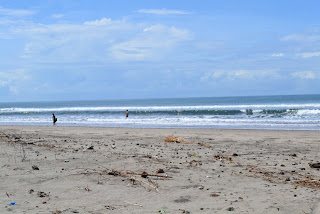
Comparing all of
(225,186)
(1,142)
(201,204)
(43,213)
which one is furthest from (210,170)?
(1,142)

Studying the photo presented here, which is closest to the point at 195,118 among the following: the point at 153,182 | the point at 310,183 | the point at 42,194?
the point at 310,183

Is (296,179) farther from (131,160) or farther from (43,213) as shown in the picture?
(43,213)

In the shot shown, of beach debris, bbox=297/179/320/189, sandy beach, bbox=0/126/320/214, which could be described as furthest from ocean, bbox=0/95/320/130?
beach debris, bbox=297/179/320/189

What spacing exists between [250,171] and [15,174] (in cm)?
449

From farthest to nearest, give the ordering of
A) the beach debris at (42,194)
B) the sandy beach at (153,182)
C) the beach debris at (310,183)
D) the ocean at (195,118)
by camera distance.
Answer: the ocean at (195,118) → the beach debris at (310,183) → the beach debris at (42,194) → the sandy beach at (153,182)

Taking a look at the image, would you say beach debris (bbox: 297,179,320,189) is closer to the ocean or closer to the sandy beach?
the sandy beach

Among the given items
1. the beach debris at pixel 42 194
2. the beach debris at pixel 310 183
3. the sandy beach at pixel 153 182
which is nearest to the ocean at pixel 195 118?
the sandy beach at pixel 153 182

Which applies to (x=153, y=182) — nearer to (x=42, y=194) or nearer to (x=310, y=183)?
(x=42, y=194)

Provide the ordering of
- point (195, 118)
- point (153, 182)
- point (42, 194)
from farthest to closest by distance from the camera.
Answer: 1. point (195, 118)
2. point (153, 182)
3. point (42, 194)

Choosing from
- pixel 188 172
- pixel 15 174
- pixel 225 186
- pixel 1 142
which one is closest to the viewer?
pixel 225 186

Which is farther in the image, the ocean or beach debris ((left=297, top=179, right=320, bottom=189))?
the ocean

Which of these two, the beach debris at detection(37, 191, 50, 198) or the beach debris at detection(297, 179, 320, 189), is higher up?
the beach debris at detection(37, 191, 50, 198)

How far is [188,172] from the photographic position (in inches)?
249

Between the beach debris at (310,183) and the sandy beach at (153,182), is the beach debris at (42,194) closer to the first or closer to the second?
the sandy beach at (153,182)
